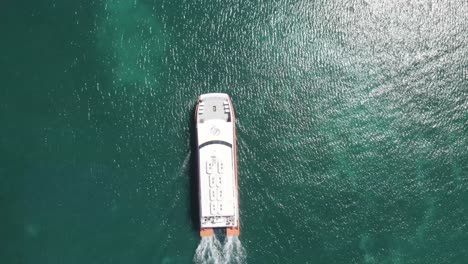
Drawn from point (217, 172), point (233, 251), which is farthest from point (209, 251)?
point (217, 172)

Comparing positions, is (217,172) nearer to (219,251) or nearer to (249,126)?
(249,126)

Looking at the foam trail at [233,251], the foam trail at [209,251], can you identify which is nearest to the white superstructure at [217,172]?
the foam trail at [209,251]

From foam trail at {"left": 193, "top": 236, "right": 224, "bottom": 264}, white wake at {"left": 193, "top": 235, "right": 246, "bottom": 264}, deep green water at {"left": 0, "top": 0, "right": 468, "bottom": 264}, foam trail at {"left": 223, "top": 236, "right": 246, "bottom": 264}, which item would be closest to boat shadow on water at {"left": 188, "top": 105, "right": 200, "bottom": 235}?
deep green water at {"left": 0, "top": 0, "right": 468, "bottom": 264}

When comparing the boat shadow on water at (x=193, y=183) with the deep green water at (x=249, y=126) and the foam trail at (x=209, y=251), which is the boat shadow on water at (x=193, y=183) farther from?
the foam trail at (x=209, y=251)

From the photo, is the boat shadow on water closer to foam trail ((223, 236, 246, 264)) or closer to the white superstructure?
the white superstructure

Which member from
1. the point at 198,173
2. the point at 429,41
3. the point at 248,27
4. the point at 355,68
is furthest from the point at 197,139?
the point at 429,41

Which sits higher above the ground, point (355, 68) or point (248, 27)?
point (248, 27)

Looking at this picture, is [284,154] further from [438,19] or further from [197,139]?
[438,19]
